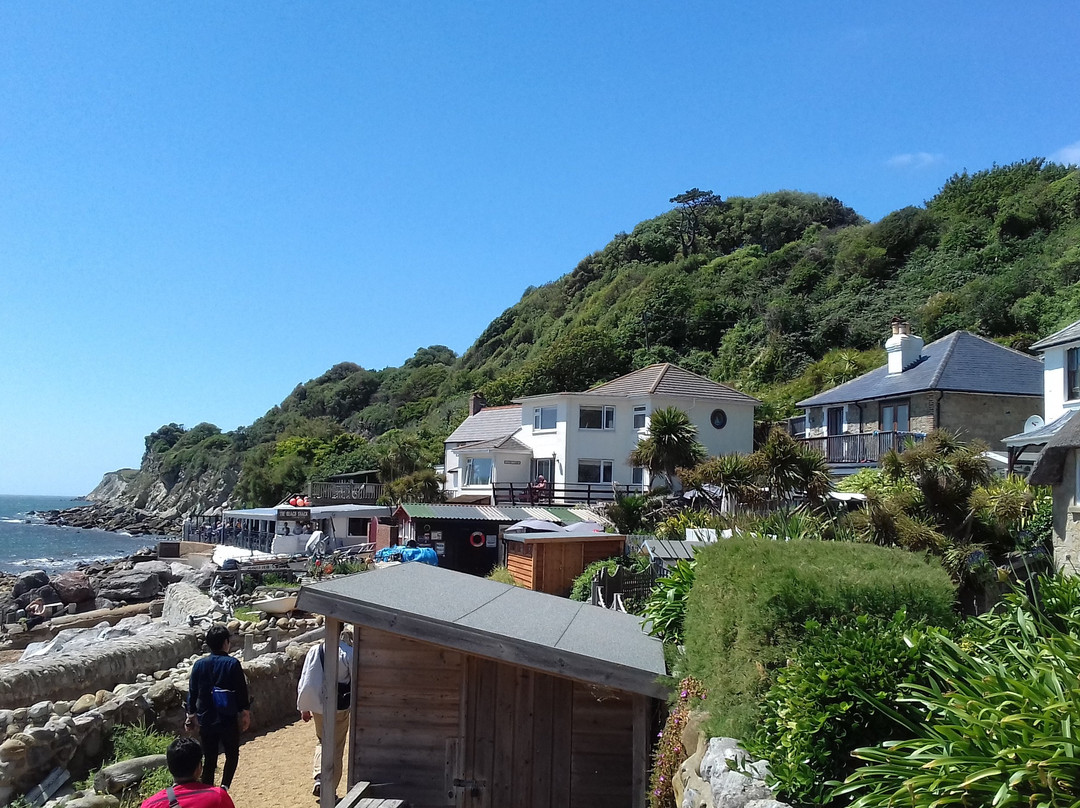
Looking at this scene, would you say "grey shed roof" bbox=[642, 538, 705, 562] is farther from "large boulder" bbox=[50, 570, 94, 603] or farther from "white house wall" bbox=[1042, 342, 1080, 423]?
"large boulder" bbox=[50, 570, 94, 603]

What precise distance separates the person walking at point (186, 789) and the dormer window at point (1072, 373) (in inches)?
824

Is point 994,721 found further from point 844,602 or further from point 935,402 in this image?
point 935,402

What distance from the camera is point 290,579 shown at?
29422mm

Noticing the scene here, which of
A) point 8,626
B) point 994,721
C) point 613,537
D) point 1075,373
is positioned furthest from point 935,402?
point 8,626

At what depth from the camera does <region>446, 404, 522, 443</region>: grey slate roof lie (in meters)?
47.1

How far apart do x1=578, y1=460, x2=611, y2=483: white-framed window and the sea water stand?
36098mm

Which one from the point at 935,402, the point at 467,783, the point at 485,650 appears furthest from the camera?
the point at 935,402

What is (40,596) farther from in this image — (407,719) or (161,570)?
(407,719)

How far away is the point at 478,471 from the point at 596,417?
7754 mm

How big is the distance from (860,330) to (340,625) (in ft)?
158

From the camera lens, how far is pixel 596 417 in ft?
132

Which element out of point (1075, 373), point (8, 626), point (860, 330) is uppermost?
point (860, 330)

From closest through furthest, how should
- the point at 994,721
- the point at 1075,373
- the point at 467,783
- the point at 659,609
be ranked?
the point at 994,721, the point at 467,783, the point at 659,609, the point at 1075,373

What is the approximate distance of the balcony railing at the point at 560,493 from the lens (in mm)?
37781
